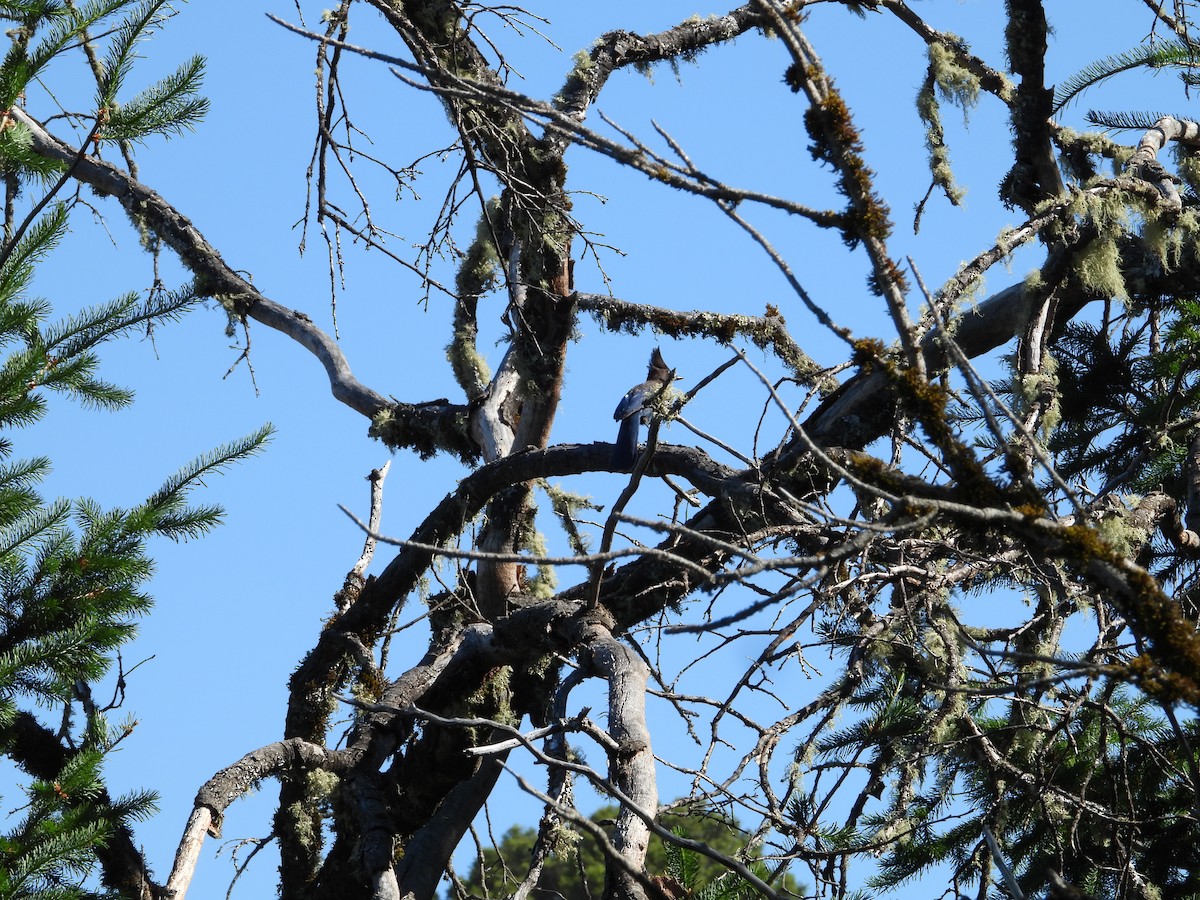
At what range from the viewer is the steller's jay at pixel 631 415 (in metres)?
4.14

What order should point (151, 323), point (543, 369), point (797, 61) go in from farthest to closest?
point (543, 369) → point (151, 323) → point (797, 61)

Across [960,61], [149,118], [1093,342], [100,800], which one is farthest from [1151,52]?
[100,800]

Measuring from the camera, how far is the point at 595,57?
4.90 meters

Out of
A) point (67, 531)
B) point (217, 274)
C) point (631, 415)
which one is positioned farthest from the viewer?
point (217, 274)

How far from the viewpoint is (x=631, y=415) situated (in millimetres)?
4469

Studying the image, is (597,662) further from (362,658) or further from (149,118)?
(149,118)

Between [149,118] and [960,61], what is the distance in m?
2.60

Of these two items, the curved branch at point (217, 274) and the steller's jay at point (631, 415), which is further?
the curved branch at point (217, 274)

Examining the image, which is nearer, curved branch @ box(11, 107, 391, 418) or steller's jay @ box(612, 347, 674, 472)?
steller's jay @ box(612, 347, 674, 472)

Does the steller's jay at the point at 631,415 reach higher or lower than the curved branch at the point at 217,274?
lower

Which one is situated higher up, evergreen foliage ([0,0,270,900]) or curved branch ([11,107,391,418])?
curved branch ([11,107,391,418])

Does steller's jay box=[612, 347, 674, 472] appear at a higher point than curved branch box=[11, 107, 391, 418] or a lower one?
lower

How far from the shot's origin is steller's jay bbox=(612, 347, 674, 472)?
163 inches

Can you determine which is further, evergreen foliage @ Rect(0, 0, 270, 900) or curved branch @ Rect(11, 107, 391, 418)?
curved branch @ Rect(11, 107, 391, 418)
